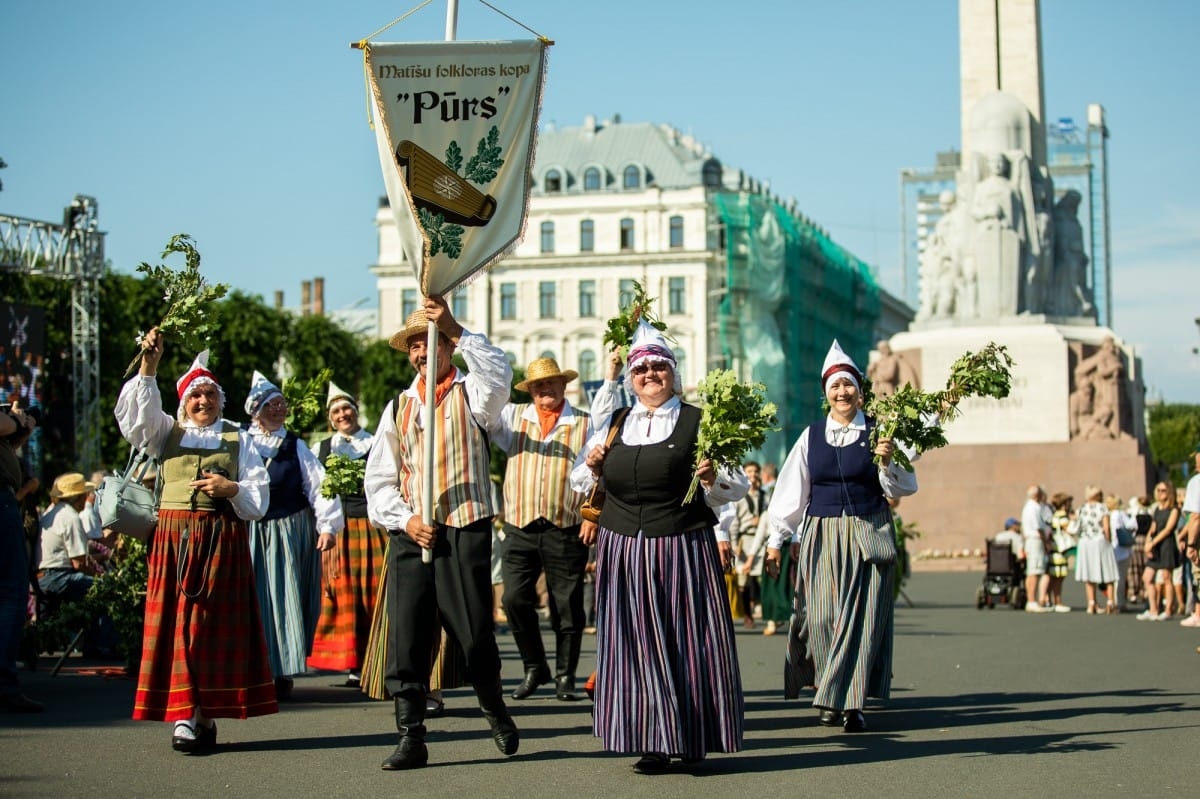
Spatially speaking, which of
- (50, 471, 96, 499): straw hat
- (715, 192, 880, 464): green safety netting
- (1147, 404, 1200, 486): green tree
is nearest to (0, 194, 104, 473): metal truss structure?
(50, 471, 96, 499): straw hat

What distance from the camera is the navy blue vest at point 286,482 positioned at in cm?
1145

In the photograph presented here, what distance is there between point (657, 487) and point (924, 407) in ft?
6.59

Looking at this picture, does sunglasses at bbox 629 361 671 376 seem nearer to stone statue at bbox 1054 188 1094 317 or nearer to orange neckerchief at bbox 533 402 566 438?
orange neckerchief at bbox 533 402 566 438

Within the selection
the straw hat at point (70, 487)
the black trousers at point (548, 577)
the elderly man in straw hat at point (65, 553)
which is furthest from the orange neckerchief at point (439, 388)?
the straw hat at point (70, 487)

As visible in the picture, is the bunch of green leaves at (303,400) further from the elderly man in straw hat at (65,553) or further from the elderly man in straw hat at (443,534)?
the elderly man in straw hat at (443,534)

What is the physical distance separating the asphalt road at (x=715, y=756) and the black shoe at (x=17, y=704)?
15 cm

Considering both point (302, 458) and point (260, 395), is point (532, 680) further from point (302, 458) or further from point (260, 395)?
Answer: point (260, 395)

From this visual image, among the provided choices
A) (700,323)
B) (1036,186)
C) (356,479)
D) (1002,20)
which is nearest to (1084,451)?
(1036,186)

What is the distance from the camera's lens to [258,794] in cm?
738

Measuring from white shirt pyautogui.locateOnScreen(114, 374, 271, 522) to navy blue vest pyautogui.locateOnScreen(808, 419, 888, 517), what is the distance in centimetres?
309

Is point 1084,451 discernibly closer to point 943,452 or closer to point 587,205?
point 943,452

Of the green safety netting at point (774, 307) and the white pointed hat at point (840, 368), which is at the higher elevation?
the green safety netting at point (774, 307)

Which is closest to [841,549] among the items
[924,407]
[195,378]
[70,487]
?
[924,407]

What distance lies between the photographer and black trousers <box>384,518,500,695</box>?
823 centimetres
